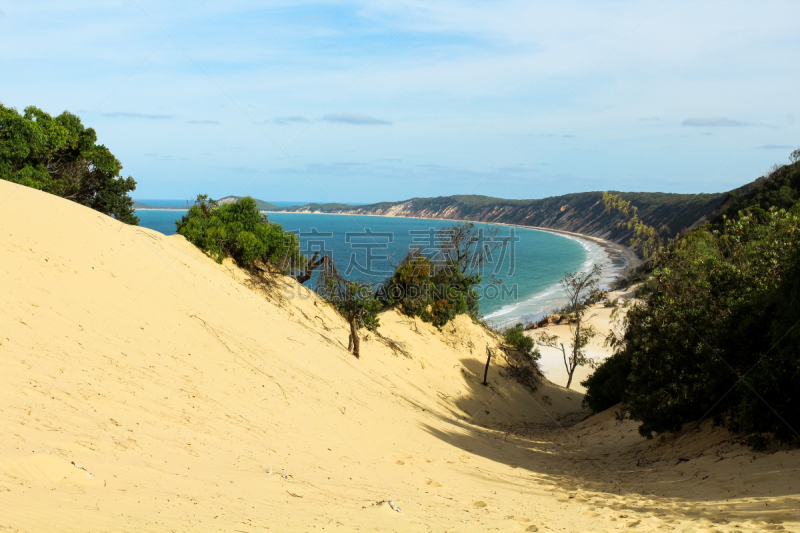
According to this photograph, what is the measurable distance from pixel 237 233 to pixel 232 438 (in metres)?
12.3

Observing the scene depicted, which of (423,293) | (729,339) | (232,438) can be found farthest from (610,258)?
(232,438)

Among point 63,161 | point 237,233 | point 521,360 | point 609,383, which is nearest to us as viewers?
point 609,383

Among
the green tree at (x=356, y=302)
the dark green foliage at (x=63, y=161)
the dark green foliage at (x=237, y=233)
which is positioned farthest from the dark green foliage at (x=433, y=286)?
the dark green foliage at (x=63, y=161)

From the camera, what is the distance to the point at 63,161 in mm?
23625

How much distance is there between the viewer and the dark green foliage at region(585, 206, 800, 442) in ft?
31.4

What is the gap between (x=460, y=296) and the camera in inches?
1077

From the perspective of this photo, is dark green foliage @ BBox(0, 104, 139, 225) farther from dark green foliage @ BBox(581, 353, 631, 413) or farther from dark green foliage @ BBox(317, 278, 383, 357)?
dark green foliage @ BBox(581, 353, 631, 413)

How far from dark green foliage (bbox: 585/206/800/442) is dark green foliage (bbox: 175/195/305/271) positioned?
43.5 ft

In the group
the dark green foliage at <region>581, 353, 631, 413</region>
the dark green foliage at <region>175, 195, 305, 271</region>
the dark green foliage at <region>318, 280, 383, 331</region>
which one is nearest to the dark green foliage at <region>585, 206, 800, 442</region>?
the dark green foliage at <region>581, 353, 631, 413</region>

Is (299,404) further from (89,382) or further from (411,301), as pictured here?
(411,301)

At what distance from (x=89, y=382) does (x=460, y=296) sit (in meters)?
20.8

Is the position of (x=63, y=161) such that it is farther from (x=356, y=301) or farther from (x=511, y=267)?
(x=511, y=267)

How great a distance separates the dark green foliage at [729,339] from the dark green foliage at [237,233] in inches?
522

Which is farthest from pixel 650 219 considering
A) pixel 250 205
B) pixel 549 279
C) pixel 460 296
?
pixel 250 205
